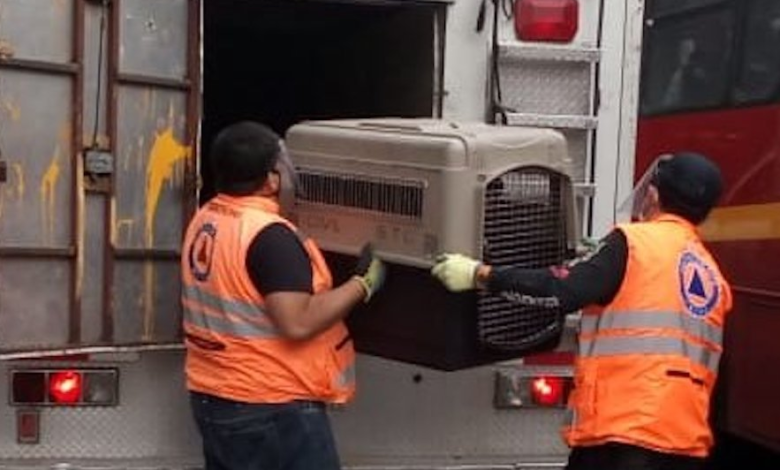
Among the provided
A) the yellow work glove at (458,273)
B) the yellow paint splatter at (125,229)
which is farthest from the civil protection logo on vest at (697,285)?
the yellow paint splatter at (125,229)

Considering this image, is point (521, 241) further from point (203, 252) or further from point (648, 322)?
point (203, 252)

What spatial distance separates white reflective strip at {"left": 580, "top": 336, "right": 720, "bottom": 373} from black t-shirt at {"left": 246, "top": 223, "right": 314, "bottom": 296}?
0.75 metres

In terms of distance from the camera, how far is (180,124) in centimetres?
441

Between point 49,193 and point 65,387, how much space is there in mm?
592

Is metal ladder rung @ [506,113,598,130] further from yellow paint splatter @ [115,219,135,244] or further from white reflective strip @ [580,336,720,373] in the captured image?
yellow paint splatter @ [115,219,135,244]

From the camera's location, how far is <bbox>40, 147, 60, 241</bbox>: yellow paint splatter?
165 inches

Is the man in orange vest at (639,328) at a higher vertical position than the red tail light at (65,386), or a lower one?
higher

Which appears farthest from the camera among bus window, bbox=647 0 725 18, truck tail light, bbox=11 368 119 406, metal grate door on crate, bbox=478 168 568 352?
bus window, bbox=647 0 725 18

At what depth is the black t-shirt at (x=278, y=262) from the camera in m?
3.60

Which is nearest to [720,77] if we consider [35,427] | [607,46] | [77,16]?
[607,46]

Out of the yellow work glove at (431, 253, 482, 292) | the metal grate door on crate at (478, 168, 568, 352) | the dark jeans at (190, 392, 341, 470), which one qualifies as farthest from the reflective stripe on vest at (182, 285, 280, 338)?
the metal grate door on crate at (478, 168, 568, 352)

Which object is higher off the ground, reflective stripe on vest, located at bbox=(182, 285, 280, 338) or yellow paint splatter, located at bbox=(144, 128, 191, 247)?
yellow paint splatter, located at bbox=(144, 128, 191, 247)

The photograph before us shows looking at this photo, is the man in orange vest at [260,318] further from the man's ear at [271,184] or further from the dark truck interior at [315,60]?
the dark truck interior at [315,60]

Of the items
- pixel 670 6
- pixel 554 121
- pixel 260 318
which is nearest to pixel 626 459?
pixel 260 318
